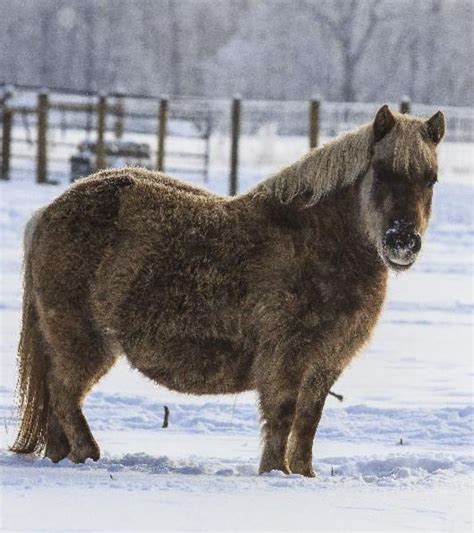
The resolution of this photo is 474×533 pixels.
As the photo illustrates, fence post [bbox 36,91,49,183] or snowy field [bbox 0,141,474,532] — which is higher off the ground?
fence post [bbox 36,91,49,183]

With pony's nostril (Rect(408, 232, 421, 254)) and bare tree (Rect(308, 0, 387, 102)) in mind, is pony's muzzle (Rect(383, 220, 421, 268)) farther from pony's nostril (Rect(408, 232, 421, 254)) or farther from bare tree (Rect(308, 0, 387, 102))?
bare tree (Rect(308, 0, 387, 102))

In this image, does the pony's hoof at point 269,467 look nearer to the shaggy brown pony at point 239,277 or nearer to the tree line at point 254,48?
the shaggy brown pony at point 239,277

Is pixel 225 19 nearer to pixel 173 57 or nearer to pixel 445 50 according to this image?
pixel 173 57

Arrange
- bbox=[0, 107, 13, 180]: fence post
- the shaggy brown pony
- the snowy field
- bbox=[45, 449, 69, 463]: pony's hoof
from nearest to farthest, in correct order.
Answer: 1. the snowy field
2. the shaggy brown pony
3. bbox=[45, 449, 69, 463]: pony's hoof
4. bbox=[0, 107, 13, 180]: fence post

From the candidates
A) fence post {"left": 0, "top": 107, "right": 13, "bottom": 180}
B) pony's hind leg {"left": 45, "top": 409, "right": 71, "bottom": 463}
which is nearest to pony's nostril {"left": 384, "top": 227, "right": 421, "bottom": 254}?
pony's hind leg {"left": 45, "top": 409, "right": 71, "bottom": 463}

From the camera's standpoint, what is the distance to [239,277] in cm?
455

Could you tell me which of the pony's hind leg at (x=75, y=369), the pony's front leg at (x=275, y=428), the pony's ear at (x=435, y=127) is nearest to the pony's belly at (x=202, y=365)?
the pony's front leg at (x=275, y=428)

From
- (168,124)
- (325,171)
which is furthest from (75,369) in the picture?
(168,124)

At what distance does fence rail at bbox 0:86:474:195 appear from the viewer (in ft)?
64.7

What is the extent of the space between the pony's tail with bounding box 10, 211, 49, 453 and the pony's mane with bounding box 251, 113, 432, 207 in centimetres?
102

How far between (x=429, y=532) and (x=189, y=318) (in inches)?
56.0

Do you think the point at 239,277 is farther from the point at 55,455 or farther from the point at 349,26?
the point at 349,26

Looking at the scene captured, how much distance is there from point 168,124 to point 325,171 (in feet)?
100

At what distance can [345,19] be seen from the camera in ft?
154
